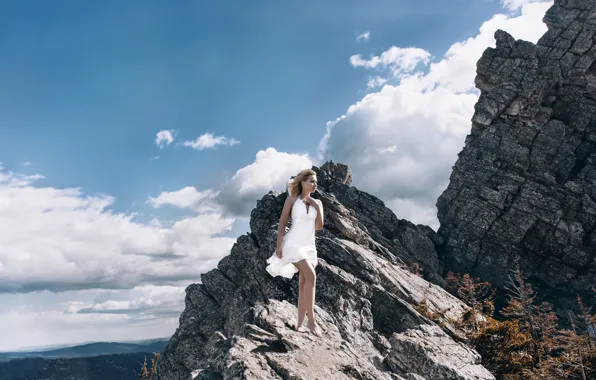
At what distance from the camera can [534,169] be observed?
74.6m

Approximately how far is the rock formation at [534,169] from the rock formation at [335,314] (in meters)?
9.33

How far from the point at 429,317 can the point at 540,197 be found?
2004 inches

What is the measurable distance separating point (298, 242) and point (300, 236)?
19cm

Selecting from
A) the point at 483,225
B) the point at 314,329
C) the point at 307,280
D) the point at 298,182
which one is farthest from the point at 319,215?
the point at 483,225

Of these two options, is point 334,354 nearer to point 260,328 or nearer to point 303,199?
point 260,328

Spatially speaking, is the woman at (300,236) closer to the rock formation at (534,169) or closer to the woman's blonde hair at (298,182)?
the woman's blonde hair at (298,182)

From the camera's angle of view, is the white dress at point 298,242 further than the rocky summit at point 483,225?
No

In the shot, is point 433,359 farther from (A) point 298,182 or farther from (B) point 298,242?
(A) point 298,182

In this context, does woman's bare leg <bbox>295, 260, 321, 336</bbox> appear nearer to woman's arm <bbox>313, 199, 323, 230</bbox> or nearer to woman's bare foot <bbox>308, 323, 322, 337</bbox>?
woman's bare foot <bbox>308, 323, 322, 337</bbox>

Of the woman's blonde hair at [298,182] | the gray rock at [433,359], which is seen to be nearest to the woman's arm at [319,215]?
A: the woman's blonde hair at [298,182]

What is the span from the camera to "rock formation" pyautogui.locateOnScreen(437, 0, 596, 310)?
7050 centimetres

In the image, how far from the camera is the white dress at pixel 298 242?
11.8m

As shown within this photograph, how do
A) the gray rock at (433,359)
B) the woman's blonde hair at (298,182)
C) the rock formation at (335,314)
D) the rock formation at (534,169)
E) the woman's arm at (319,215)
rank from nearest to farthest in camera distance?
the rock formation at (335,314) → the woman's blonde hair at (298,182) → the woman's arm at (319,215) → the gray rock at (433,359) → the rock formation at (534,169)

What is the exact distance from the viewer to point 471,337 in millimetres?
28734
